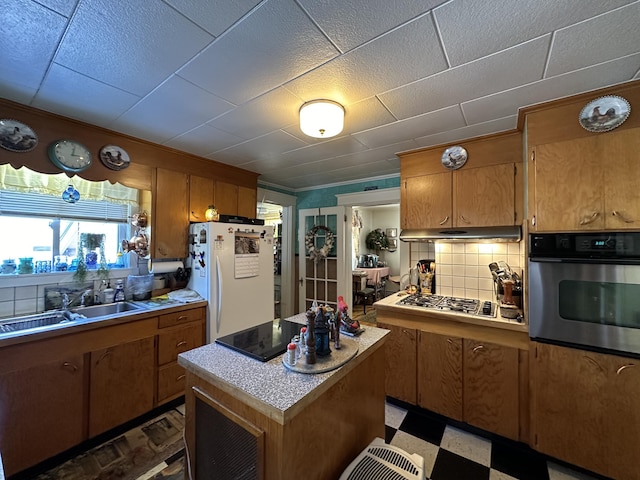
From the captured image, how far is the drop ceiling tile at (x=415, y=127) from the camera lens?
185 centimetres

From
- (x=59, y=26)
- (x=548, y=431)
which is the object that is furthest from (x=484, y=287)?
(x=59, y=26)

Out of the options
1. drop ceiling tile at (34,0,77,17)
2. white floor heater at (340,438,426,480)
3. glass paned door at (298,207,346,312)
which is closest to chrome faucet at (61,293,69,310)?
drop ceiling tile at (34,0,77,17)

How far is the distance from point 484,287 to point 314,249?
7.40 ft

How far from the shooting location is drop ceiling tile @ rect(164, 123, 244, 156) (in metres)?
2.15

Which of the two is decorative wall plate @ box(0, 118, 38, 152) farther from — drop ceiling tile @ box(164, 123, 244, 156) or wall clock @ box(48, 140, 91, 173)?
drop ceiling tile @ box(164, 123, 244, 156)

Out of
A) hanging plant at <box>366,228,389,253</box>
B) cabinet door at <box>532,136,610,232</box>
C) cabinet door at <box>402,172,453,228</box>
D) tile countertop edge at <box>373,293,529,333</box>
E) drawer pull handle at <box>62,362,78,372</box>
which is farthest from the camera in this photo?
hanging plant at <box>366,228,389,253</box>

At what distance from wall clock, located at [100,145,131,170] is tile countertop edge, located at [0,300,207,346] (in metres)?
1.23

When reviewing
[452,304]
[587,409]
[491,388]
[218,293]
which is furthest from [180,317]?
[587,409]

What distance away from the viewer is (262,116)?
73.5 inches

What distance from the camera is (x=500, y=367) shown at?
1.83m

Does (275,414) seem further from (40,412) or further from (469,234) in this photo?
(469,234)

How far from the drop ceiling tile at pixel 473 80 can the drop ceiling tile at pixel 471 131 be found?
47 cm

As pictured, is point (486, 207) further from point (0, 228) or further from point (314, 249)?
point (0, 228)

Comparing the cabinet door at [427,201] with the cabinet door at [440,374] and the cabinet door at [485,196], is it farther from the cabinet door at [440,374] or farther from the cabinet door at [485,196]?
the cabinet door at [440,374]
